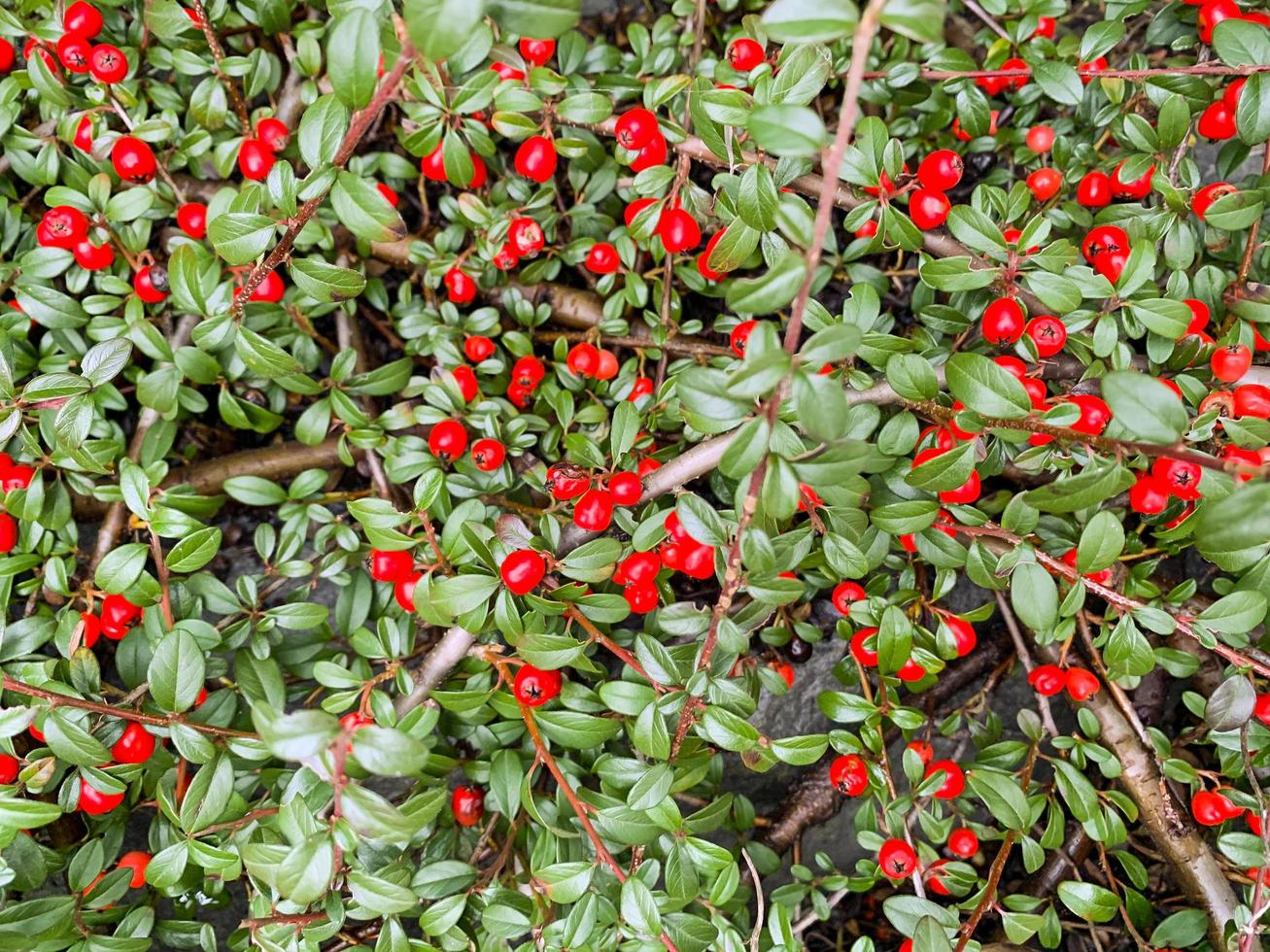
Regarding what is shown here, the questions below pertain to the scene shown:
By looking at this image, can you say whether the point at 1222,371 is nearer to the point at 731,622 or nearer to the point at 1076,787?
the point at 1076,787

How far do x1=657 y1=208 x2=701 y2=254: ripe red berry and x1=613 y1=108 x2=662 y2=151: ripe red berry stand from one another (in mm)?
219

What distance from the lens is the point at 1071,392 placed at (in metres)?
2.39

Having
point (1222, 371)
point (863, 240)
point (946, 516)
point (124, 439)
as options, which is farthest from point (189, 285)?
point (1222, 371)

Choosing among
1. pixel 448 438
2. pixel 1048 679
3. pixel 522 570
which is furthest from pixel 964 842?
pixel 448 438

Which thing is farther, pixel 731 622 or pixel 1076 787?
pixel 1076 787

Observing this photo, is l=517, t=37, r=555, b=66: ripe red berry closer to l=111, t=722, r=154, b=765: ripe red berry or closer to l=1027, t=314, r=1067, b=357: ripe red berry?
l=1027, t=314, r=1067, b=357: ripe red berry

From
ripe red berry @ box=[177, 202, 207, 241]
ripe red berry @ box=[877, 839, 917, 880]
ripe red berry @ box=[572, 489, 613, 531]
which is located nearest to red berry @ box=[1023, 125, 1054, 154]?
ripe red berry @ box=[572, 489, 613, 531]

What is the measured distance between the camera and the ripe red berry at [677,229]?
2.62 meters

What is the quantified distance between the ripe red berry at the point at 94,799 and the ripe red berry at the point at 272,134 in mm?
1947

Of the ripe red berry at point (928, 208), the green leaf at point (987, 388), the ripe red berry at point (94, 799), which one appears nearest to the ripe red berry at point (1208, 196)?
the ripe red berry at point (928, 208)

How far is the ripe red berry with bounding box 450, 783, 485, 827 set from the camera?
2727 mm

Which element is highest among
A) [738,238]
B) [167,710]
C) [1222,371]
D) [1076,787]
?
[738,238]

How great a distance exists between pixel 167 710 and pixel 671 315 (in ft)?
6.43

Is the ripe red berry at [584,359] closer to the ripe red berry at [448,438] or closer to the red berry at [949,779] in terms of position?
the ripe red berry at [448,438]
